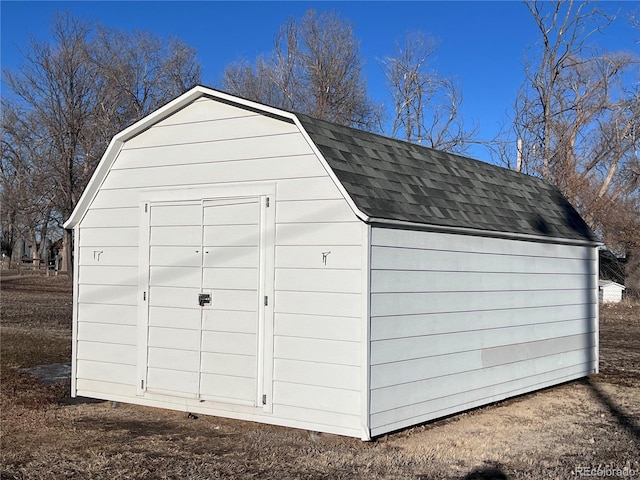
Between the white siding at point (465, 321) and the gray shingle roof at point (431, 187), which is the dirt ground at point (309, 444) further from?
the gray shingle roof at point (431, 187)

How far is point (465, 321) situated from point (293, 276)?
84.8 inches

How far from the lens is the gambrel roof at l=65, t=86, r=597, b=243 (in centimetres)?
666

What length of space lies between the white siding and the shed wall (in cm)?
32

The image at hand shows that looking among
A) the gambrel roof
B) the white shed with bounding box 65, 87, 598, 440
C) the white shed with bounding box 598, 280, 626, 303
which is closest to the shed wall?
the white shed with bounding box 65, 87, 598, 440

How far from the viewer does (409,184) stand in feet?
24.6

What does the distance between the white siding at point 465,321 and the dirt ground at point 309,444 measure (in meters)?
0.32

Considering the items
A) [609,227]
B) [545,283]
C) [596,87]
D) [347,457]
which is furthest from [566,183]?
[347,457]

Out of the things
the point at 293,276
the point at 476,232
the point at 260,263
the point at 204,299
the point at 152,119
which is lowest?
the point at 204,299

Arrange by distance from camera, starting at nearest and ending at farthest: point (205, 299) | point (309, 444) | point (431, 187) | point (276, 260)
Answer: point (309, 444)
point (276, 260)
point (205, 299)
point (431, 187)

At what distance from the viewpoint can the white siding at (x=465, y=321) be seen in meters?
6.55

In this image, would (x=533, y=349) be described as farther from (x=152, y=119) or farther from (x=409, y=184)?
(x=152, y=119)

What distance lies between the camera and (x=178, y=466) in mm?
5590

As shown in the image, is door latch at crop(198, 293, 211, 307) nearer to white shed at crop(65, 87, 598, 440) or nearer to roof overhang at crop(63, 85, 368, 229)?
white shed at crop(65, 87, 598, 440)

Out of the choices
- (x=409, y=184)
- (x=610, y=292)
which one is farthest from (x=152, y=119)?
(x=610, y=292)
